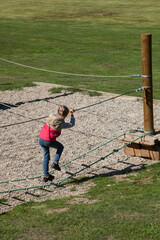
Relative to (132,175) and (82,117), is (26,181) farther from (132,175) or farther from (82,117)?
(82,117)

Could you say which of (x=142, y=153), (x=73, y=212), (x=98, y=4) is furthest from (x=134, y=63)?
(x=98, y=4)

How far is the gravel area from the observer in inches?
330

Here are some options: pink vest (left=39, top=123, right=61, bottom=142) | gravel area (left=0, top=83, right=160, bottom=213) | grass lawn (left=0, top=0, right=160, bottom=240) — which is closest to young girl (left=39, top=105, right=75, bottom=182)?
pink vest (left=39, top=123, right=61, bottom=142)

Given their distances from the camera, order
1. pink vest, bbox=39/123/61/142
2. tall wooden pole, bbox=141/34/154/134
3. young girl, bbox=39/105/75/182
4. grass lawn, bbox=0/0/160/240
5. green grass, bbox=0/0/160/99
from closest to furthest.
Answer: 1. grass lawn, bbox=0/0/160/240
2. young girl, bbox=39/105/75/182
3. pink vest, bbox=39/123/61/142
4. tall wooden pole, bbox=141/34/154/134
5. green grass, bbox=0/0/160/99

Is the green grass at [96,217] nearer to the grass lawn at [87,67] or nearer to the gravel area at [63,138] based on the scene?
the grass lawn at [87,67]

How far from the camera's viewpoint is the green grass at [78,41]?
19630mm

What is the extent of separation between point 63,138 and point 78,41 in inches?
944

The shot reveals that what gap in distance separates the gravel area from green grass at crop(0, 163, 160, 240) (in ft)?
2.00

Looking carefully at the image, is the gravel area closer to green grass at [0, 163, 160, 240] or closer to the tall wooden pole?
green grass at [0, 163, 160, 240]

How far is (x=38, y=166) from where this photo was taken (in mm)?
9422

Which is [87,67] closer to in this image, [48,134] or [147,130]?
[147,130]

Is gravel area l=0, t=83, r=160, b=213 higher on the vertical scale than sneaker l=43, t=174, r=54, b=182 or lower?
lower

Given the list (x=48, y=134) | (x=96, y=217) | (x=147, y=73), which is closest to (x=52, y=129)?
(x=48, y=134)

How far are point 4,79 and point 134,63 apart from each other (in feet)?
27.2
